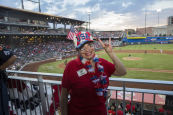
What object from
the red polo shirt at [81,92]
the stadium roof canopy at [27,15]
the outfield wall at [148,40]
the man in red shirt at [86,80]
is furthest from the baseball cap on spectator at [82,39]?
the outfield wall at [148,40]

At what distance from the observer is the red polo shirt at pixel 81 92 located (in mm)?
1537

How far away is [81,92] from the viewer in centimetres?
154

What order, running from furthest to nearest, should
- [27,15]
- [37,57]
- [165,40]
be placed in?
[165,40] → [27,15] → [37,57]

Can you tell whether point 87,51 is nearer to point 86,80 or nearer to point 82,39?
point 82,39

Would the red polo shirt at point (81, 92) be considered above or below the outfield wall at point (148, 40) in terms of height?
below

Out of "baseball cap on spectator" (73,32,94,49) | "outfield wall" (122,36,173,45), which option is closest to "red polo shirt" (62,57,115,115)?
"baseball cap on spectator" (73,32,94,49)

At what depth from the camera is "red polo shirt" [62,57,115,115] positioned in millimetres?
1537

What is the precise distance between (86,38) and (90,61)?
33 cm

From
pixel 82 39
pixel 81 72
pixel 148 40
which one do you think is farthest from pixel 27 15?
pixel 148 40

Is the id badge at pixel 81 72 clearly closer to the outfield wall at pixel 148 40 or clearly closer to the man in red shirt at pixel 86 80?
the man in red shirt at pixel 86 80

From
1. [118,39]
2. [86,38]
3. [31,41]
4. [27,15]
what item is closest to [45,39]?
[31,41]

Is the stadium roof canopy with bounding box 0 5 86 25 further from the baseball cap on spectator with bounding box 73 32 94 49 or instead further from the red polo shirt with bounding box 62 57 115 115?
the red polo shirt with bounding box 62 57 115 115

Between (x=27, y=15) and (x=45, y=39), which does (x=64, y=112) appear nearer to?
(x=27, y=15)

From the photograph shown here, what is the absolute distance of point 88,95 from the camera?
5.08 feet
